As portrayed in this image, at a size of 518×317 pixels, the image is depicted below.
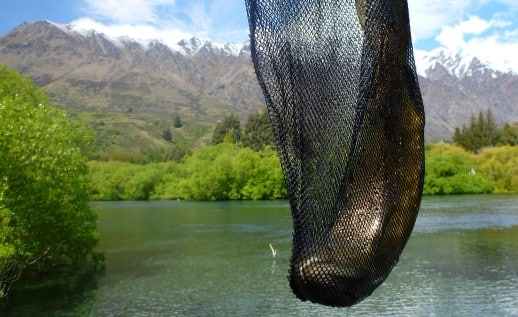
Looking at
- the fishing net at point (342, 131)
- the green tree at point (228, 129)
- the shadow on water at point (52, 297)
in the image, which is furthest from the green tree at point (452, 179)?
the fishing net at point (342, 131)

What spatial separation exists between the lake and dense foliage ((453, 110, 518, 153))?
8047 centimetres

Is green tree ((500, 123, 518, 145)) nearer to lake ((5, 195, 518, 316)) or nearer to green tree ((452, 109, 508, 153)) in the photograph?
green tree ((452, 109, 508, 153))

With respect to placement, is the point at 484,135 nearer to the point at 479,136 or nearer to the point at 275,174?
the point at 479,136

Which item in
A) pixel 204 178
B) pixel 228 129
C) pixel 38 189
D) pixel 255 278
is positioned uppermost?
pixel 228 129

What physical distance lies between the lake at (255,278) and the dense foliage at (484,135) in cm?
8047

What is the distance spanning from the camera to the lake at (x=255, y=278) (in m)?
20.8

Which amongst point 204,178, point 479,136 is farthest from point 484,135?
point 204,178

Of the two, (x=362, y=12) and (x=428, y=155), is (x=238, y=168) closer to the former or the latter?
(x=428, y=155)

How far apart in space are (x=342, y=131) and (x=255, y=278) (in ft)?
77.9

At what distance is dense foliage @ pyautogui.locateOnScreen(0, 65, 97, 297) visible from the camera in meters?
18.8

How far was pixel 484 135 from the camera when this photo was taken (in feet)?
412

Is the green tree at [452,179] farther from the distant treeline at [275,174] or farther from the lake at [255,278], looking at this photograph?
the lake at [255,278]

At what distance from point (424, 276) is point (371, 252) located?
2384cm

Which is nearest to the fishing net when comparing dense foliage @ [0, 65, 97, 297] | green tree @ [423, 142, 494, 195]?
dense foliage @ [0, 65, 97, 297]
